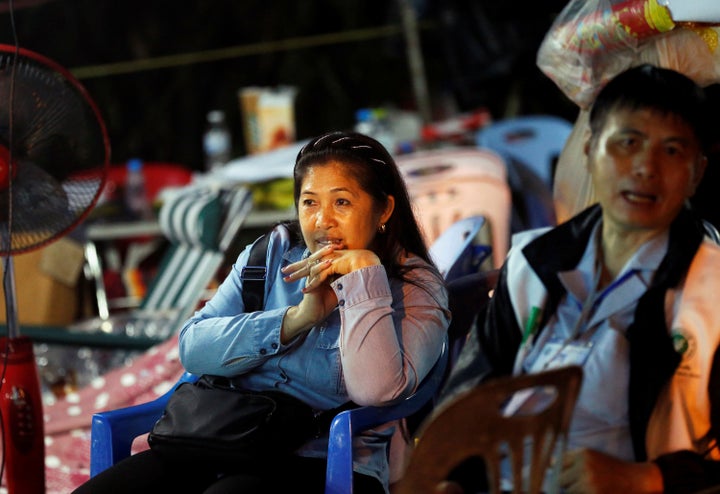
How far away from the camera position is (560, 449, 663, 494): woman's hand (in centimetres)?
195

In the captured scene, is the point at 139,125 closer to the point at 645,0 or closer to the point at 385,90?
the point at 385,90

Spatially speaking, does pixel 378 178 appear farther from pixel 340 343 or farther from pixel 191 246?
pixel 191 246

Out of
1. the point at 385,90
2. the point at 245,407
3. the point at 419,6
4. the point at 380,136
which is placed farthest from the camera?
the point at 385,90

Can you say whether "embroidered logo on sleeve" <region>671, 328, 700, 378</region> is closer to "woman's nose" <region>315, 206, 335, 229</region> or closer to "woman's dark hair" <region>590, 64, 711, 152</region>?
"woman's dark hair" <region>590, 64, 711, 152</region>

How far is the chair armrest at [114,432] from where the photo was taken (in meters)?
2.57

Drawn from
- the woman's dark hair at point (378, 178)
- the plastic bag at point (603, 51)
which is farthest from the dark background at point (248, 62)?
the woman's dark hair at point (378, 178)

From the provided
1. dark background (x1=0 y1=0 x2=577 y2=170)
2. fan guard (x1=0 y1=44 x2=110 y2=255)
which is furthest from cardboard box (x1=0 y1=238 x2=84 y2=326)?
fan guard (x1=0 y1=44 x2=110 y2=255)

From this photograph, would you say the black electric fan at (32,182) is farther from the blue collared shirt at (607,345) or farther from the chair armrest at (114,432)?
the blue collared shirt at (607,345)

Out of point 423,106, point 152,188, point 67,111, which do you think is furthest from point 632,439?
point 152,188

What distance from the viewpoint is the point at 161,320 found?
5.29 m

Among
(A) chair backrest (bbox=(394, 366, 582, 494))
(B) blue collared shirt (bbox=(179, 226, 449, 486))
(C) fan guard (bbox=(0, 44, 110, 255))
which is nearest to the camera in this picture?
(A) chair backrest (bbox=(394, 366, 582, 494))

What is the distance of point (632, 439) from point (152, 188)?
565cm

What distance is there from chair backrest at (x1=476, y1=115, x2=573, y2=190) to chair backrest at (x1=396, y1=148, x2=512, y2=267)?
0.81m

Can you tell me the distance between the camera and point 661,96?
7.04ft
